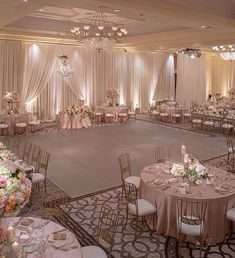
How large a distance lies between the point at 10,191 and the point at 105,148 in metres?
8.10

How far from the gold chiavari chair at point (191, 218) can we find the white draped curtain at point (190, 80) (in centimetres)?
1715

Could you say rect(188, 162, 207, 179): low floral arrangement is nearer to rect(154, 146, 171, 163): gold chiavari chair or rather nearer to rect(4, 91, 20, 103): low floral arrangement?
rect(154, 146, 171, 163): gold chiavari chair

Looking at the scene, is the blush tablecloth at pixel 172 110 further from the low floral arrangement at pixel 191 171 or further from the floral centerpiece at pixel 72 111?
the low floral arrangement at pixel 191 171

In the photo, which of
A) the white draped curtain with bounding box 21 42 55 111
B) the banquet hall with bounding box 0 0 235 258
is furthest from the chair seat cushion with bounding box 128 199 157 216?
the white draped curtain with bounding box 21 42 55 111

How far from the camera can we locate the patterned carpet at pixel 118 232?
16.0 feet

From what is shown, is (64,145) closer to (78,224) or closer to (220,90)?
(78,224)

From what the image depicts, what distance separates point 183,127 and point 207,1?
8.71 meters

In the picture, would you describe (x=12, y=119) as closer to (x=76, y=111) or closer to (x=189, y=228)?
(x=76, y=111)

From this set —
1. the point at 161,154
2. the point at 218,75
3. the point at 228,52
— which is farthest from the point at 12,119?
the point at 218,75

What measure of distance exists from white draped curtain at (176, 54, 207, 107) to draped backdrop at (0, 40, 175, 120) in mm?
786

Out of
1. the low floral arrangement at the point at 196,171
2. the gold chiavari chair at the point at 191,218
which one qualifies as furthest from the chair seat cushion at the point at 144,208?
the low floral arrangement at the point at 196,171

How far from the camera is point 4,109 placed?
14258 mm

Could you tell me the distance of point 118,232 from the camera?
5.49 meters

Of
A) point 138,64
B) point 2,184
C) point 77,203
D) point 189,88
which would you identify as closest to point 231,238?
point 77,203
